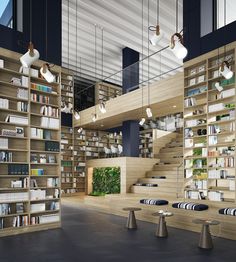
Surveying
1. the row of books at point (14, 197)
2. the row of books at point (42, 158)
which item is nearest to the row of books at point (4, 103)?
the row of books at point (42, 158)

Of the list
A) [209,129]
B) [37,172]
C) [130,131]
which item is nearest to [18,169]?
[37,172]

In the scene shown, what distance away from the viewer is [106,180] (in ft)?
43.0

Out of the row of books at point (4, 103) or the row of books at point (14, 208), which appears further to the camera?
the row of books at point (4, 103)

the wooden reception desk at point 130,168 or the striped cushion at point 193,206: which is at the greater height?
the wooden reception desk at point 130,168

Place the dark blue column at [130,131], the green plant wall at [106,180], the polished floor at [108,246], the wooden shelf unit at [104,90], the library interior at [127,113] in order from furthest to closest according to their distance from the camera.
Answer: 1. the wooden shelf unit at [104,90]
2. the dark blue column at [130,131]
3. the green plant wall at [106,180]
4. the library interior at [127,113]
5. the polished floor at [108,246]

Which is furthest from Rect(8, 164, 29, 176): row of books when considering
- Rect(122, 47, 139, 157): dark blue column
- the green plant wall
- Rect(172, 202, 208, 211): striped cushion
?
Rect(122, 47, 139, 157): dark blue column

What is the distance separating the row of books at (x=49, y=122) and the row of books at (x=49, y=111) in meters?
0.10

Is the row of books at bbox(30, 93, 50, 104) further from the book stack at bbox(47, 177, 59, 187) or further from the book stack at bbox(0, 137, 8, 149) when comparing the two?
the book stack at bbox(47, 177, 59, 187)

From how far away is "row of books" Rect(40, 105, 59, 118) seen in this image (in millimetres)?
6738

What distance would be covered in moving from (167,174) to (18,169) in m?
6.55

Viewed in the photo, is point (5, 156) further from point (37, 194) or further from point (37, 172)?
point (37, 194)

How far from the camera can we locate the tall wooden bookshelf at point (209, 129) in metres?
6.95

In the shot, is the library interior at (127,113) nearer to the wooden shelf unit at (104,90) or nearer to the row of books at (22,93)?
the row of books at (22,93)

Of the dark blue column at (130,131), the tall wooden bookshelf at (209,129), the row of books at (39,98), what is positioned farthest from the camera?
the dark blue column at (130,131)
